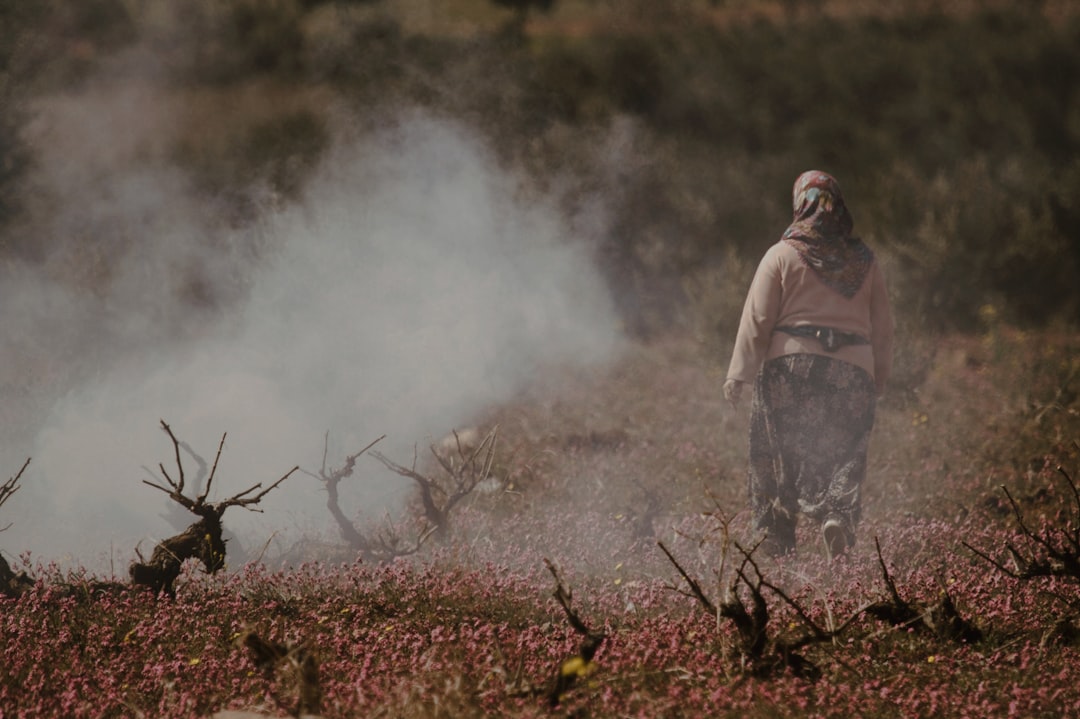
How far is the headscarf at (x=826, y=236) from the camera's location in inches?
199

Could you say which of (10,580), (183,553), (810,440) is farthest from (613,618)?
(10,580)

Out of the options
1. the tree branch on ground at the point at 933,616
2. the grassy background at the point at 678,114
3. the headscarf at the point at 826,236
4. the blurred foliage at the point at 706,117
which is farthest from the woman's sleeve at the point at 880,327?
the blurred foliage at the point at 706,117

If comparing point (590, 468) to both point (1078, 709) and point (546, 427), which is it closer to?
point (546, 427)

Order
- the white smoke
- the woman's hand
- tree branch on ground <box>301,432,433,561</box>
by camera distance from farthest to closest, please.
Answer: the white smoke
tree branch on ground <box>301,432,433,561</box>
the woman's hand

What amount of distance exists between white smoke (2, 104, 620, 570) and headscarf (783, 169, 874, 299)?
10.5 feet

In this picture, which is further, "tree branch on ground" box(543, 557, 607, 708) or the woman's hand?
the woman's hand

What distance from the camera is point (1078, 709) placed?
3189 mm

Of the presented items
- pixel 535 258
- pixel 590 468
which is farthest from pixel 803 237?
pixel 535 258

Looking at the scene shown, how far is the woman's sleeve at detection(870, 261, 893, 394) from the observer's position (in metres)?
5.28

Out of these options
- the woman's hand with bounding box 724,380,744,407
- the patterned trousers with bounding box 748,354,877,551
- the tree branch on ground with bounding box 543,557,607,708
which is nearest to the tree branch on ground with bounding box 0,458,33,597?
the tree branch on ground with bounding box 543,557,607,708

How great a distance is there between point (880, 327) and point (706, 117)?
1081cm

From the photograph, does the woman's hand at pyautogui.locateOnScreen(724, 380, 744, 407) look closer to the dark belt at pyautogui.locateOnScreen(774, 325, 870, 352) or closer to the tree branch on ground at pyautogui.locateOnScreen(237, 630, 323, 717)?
the dark belt at pyautogui.locateOnScreen(774, 325, 870, 352)

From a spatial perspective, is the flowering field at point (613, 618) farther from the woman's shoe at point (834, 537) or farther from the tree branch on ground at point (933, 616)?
the woman's shoe at point (834, 537)

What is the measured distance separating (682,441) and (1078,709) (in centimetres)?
459
